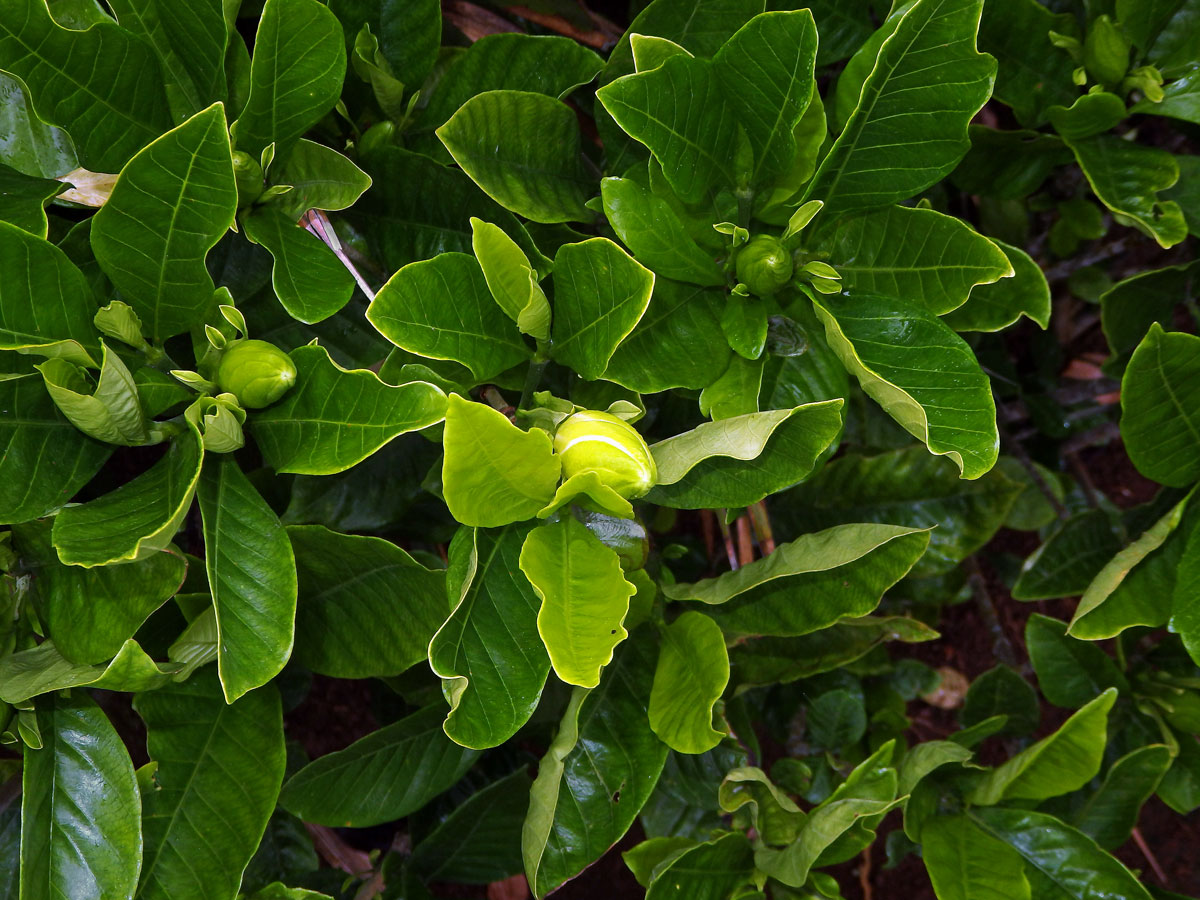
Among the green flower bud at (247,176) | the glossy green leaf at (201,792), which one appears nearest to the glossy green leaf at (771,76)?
the green flower bud at (247,176)

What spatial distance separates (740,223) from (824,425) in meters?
0.29

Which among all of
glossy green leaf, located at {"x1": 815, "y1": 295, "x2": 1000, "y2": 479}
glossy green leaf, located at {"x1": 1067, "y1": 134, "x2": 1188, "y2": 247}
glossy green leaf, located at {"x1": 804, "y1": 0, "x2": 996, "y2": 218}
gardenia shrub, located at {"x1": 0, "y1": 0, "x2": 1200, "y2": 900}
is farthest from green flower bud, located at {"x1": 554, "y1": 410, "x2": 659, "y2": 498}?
glossy green leaf, located at {"x1": 1067, "y1": 134, "x2": 1188, "y2": 247}

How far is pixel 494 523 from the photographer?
34.7 inches

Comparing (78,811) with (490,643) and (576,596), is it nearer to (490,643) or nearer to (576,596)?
(490,643)

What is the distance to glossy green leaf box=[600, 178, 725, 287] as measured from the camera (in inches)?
39.2

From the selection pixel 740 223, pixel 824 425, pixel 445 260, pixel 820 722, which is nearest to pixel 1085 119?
pixel 740 223

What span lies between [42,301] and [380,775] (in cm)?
72

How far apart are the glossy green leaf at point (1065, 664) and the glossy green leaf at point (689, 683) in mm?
683

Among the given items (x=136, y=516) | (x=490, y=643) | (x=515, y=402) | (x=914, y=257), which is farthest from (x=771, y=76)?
(x=136, y=516)

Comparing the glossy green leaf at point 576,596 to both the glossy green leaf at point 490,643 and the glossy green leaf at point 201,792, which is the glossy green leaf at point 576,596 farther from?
the glossy green leaf at point 201,792

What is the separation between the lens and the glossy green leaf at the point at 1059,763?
124cm

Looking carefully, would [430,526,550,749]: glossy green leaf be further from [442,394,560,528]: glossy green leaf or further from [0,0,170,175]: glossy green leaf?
[0,0,170,175]: glossy green leaf

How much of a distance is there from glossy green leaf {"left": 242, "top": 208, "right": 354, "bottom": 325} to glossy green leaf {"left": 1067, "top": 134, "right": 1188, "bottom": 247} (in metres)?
0.98

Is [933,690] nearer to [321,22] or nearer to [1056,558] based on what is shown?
[1056,558]
